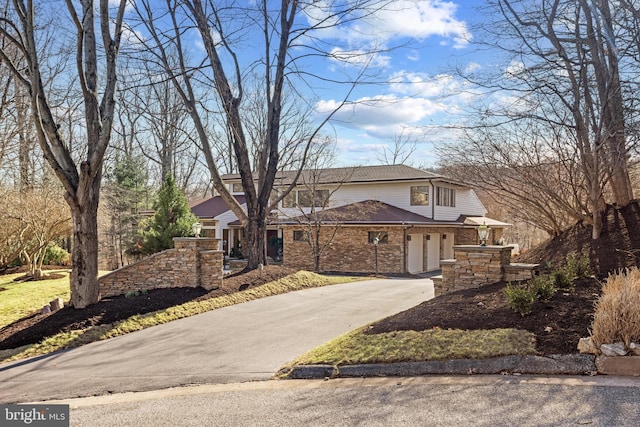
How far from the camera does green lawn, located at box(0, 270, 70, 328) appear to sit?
1067cm

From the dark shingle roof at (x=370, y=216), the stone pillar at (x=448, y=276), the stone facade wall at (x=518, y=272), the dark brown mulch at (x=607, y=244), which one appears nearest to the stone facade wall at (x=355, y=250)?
the dark shingle roof at (x=370, y=216)

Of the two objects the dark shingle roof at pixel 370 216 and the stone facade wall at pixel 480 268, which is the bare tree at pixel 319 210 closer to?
the dark shingle roof at pixel 370 216

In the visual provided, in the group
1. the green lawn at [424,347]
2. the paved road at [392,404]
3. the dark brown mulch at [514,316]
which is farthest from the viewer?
the dark brown mulch at [514,316]

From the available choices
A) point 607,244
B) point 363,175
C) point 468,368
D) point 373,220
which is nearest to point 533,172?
point 607,244

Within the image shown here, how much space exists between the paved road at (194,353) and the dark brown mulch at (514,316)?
5.12 ft

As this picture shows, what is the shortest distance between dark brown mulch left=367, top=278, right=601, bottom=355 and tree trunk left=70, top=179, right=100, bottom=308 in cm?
585

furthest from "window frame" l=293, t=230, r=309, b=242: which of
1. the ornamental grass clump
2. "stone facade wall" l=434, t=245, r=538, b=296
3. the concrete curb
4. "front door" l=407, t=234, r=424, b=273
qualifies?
the ornamental grass clump

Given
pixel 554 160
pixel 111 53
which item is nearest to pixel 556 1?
pixel 554 160

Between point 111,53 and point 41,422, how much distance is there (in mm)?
7736

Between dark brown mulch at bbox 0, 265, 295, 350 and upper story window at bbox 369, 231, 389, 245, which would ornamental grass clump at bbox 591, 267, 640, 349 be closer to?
dark brown mulch at bbox 0, 265, 295, 350

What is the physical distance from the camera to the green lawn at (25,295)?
10672 mm

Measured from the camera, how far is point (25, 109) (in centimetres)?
1658

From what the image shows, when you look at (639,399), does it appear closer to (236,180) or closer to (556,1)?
(556,1)

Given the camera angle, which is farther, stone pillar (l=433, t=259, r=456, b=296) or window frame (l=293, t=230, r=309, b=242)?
window frame (l=293, t=230, r=309, b=242)
